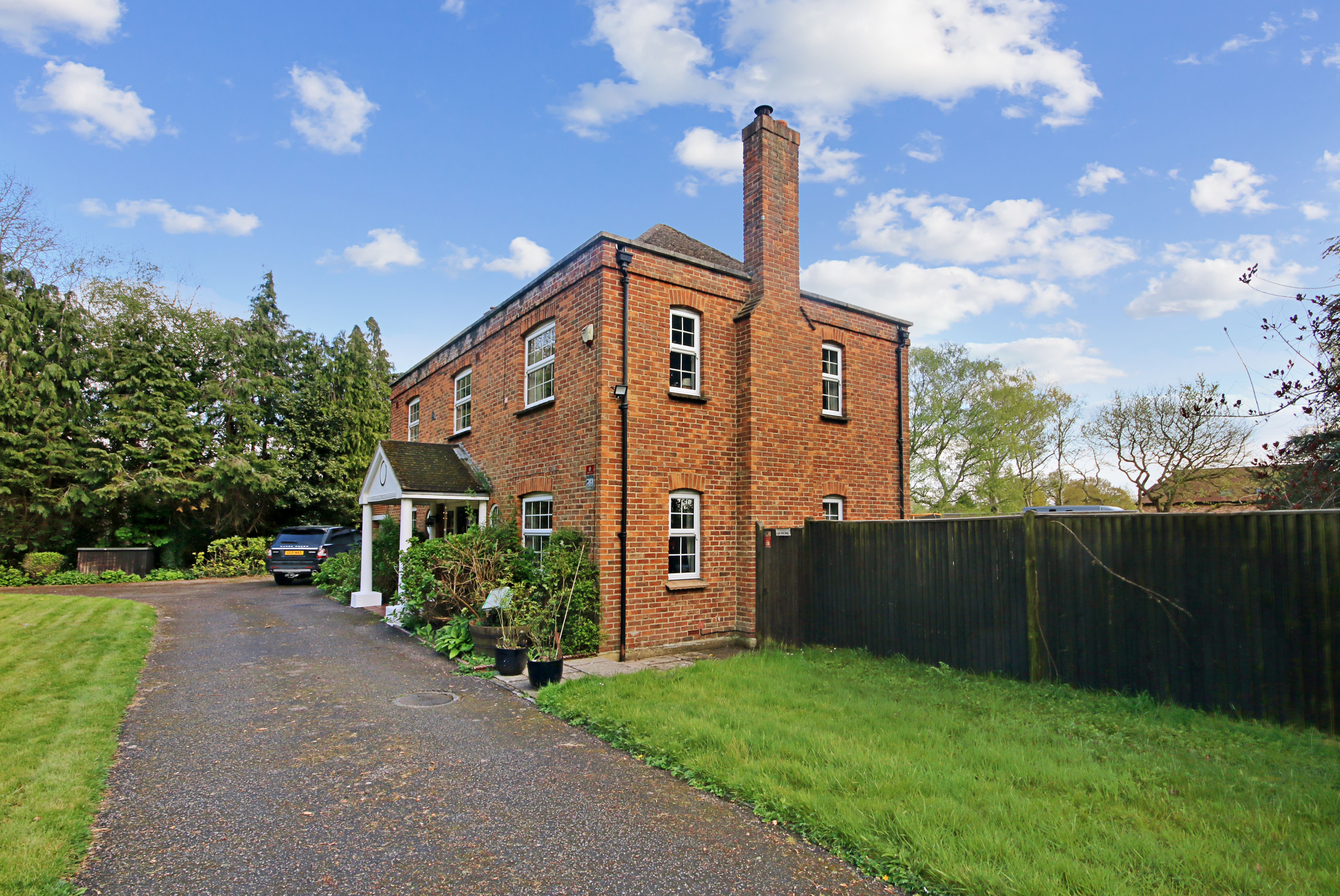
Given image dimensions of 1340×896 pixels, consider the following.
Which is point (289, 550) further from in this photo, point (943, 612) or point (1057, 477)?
point (1057, 477)

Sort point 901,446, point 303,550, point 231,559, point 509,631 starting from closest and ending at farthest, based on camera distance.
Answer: point 509,631 → point 901,446 → point 303,550 → point 231,559

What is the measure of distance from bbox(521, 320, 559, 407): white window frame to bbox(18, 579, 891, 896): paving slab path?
537 cm

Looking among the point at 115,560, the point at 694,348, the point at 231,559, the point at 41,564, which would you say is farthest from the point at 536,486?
the point at 41,564

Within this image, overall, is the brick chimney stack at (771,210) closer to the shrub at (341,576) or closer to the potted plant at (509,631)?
the potted plant at (509,631)

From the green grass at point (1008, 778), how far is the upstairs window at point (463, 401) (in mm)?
9418

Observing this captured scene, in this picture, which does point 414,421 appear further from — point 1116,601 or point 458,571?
point 1116,601

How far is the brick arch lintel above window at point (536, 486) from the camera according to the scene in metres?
11.4

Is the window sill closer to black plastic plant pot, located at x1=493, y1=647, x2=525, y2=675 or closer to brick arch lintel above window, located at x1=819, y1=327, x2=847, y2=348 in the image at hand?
black plastic plant pot, located at x1=493, y1=647, x2=525, y2=675

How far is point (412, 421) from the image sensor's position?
64.1ft

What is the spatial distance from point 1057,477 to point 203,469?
3535cm

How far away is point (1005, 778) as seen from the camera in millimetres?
4660

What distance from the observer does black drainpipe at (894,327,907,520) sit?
14.0 meters

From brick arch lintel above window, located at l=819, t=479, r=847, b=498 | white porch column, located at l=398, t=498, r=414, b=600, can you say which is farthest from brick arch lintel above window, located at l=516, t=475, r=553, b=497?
brick arch lintel above window, located at l=819, t=479, r=847, b=498

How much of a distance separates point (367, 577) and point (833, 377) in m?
11.1
